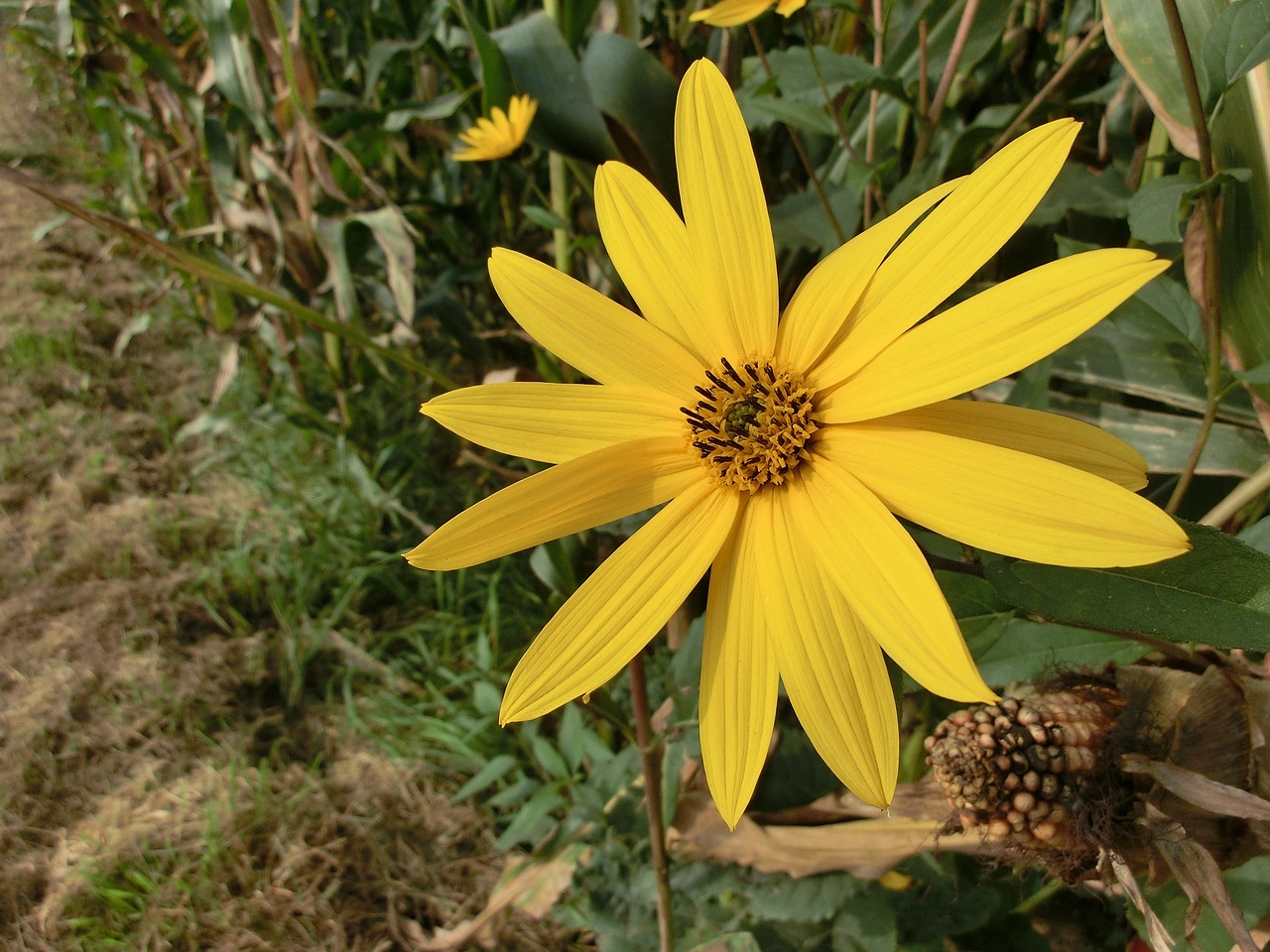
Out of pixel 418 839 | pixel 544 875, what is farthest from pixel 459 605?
pixel 544 875

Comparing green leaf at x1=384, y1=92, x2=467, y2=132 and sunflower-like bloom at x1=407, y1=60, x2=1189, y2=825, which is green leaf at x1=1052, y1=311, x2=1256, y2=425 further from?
green leaf at x1=384, y1=92, x2=467, y2=132

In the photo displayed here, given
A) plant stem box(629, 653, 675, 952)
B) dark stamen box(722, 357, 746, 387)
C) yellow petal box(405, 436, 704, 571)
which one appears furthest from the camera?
plant stem box(629, 653, 675, 952)

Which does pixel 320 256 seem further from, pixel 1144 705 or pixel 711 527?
pixel 1144 705

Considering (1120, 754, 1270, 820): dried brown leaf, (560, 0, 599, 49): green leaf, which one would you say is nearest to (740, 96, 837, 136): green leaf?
(560, 0, 599, 49): green leaf

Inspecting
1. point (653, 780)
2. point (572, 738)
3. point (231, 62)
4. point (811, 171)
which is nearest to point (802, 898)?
point (653, 780)

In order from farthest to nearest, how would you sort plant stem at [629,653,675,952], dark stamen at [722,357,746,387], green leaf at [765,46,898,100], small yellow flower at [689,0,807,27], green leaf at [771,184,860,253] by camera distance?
1. green leaf at [771,184,860,253]
2. green leaf at [765,46,898,100]
3. small yellow flower at [689,0,807,27]
4. plant stem at [629,653,675,952]
5. dark stamen at [722,357,746,387]

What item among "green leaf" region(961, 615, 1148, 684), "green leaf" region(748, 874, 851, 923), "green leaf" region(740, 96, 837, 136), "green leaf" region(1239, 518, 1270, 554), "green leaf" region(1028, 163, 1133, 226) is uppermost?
"green leaf" region(740, 96, 837, 136)

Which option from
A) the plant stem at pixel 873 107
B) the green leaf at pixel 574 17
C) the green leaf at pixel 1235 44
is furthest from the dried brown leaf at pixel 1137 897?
the green leaf at pixel 574 17
